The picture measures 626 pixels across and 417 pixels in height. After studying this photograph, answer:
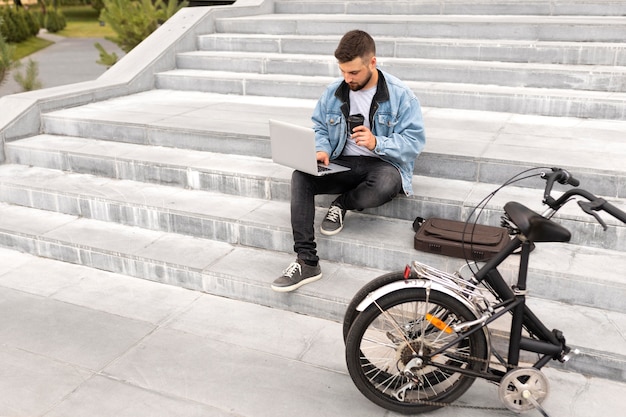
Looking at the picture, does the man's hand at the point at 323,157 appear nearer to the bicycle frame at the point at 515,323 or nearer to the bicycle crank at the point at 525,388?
the bicycle frame at the point at 515,323

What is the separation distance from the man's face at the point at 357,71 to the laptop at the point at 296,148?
19.1 inches

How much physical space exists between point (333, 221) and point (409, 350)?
1482 mm

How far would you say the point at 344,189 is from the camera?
4.18 m

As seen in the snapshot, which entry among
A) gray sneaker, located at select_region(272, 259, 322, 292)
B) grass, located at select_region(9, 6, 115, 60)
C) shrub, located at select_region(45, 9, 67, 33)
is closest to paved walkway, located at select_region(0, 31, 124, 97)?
grass, located at select_region(9, 6, 115, 60)

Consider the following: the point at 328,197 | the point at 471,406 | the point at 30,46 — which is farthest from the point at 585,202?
the point at 30,46

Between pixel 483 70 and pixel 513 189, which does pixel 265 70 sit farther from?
pixel 513 189

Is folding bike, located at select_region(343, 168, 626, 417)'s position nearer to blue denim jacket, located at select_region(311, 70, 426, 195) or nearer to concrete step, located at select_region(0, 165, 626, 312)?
concrete step, located at select_region(0, 165, 626, 312)

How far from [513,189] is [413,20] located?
3.89 m

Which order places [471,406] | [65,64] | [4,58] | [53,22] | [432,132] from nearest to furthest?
1. [471,406]
2. [432,132]
3. [4,58]
4. [65,64]
5. [53,22]

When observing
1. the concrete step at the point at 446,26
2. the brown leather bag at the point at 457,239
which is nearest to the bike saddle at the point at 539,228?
the brown leather bag at the point at 457,239

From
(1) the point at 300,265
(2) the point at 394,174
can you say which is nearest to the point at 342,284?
(1) the point at 300,265

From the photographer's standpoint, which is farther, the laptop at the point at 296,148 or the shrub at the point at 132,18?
the shrub at the point at 132,18

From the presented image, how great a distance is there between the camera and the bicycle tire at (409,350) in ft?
9.13

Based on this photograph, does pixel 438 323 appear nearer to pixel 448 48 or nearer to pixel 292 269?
pixel 292 269
